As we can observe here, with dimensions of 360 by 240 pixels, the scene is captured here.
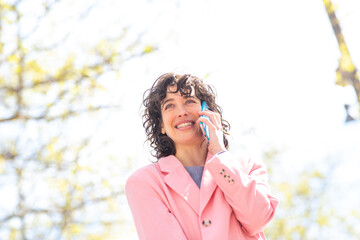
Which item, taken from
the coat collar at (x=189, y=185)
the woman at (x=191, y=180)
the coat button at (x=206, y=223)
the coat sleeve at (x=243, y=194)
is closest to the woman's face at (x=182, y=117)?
the woman at (x=191, y=180)

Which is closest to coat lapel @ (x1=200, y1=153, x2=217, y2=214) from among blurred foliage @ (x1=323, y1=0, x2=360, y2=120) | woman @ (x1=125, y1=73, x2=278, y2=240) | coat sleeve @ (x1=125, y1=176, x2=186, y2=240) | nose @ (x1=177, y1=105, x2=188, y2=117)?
woman @ (x1=125, y1=73, x2=278, y2=240)

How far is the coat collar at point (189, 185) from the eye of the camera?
2.09 meters

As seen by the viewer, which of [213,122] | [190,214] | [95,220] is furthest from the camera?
[95,220]

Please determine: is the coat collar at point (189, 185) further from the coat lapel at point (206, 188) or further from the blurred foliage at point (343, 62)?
the blurred foliage at point (343, 62)

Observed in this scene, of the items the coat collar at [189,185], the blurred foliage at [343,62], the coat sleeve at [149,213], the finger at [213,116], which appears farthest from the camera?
the blurred foliage at [343,62]

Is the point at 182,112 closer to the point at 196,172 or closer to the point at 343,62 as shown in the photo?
the point at 196,172

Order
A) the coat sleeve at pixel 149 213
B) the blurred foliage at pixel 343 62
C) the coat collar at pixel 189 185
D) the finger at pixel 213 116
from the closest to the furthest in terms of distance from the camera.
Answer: the coat sleeve at pixel 149 213, the coat collar at pixel 189 185, the finger at pixel 213 116, the blurred foliage at pixel 343 62

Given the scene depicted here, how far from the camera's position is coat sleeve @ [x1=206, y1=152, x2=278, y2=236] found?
199 centimetres

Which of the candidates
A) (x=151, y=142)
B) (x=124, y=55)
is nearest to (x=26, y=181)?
(x=124, y=55)

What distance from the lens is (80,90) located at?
4539mm

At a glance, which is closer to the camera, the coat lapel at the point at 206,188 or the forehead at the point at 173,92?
the coat lapel at the point at 206,188

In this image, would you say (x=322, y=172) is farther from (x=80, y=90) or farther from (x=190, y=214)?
(x=190, y=214)

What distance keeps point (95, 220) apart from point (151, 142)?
12.2ft

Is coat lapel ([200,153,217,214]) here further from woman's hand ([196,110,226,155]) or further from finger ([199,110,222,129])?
finger ([199,110,222,129])
